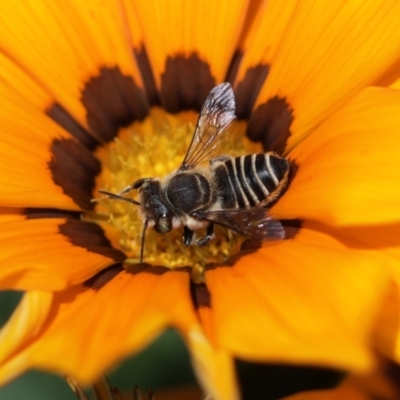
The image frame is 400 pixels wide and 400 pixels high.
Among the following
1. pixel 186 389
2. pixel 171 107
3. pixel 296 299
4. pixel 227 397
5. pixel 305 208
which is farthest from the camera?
pixel 171 107

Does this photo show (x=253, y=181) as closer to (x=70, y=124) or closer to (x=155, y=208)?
(x=155, y=208)

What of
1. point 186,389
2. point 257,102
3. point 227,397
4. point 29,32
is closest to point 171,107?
point 257,102

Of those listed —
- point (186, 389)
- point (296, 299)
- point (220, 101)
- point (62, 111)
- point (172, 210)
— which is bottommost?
point (186, 389)

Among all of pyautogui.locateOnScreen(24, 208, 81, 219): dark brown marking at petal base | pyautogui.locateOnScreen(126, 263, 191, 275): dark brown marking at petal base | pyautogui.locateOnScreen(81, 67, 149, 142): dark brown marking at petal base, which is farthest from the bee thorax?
pyautogui.locateOnScreen(81, 67, 149, 142): dark brown marking at petal base

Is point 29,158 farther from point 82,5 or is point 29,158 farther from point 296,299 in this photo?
point 296,299

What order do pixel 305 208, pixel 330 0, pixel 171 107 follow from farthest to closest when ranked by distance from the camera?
pixel 171 107, pixel 330 0, pixel 305 208

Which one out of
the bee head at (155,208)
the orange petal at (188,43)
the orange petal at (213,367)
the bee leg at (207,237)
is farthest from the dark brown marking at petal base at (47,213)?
the orange petal at (213,367)

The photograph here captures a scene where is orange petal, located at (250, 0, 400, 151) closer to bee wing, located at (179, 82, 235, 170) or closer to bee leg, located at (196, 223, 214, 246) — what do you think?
bee wing, located at (179, 82, 235, 170)

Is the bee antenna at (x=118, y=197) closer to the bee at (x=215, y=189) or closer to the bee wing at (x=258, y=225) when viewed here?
the bee at (x=215, y=189)
